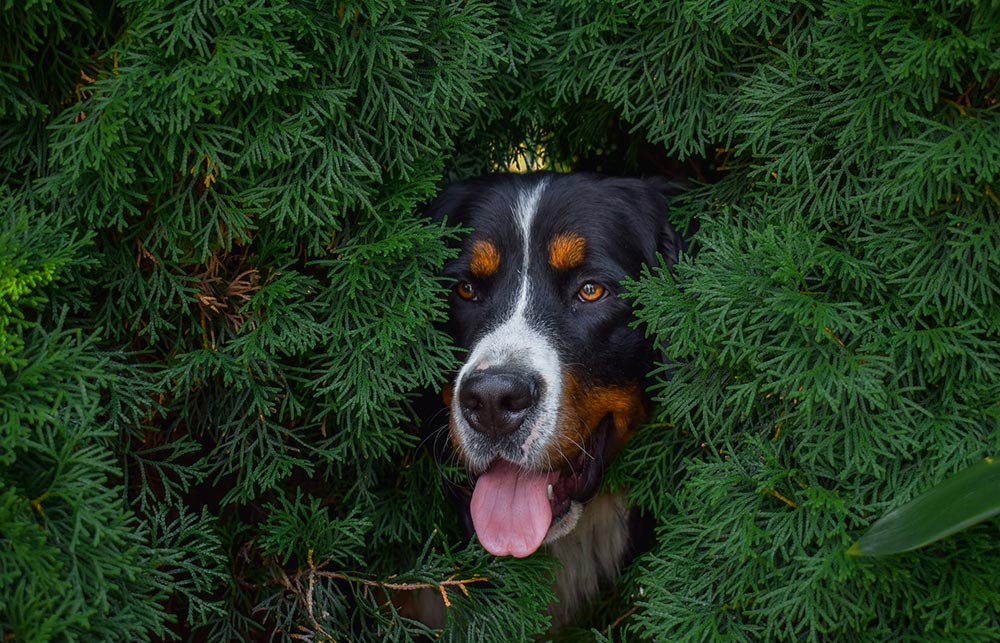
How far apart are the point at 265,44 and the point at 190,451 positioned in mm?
1079

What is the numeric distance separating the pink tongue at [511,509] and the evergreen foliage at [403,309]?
73mm

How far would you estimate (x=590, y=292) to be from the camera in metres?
3.13

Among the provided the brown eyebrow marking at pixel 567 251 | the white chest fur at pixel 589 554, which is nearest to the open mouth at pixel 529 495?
the white chest fur at pixel 589 554

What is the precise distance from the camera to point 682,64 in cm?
271

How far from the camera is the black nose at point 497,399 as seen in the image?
281cm

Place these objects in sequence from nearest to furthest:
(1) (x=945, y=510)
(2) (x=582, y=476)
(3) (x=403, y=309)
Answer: (1) (x=945, y=510)
(3) (x=403, y=309)
(2) (x=582, y=476)

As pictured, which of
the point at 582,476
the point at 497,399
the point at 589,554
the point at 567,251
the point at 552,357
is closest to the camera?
the point at 497,399

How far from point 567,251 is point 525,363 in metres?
0.46

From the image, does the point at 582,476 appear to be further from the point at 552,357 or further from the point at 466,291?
the point at 466,291

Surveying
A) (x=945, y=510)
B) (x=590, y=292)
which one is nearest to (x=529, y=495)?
(x=590, y=292)

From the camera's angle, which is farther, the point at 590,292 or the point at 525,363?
the point at 590,292

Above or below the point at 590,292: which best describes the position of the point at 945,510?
above

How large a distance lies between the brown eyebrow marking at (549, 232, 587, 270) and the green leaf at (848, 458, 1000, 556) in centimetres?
139

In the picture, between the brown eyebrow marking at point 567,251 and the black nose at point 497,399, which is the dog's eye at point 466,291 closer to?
the brown eyebrow marking at point 567,251
